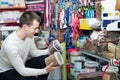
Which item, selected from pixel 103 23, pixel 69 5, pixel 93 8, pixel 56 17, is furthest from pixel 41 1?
pixel 103 23

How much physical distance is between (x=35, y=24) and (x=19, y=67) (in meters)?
0.43

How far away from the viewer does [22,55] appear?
276 centimetres

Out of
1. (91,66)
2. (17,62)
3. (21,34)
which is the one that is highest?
(21,34)

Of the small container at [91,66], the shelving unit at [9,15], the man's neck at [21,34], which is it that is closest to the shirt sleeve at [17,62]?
the man's neck at [21,34]

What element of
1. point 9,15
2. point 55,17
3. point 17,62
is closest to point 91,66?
point 17,62

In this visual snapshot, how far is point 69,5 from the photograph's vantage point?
12.8 ft

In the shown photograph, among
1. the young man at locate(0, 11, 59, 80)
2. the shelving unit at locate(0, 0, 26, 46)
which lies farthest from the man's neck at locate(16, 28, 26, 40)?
the shelving unit at locate(0, 0, 26, 46)

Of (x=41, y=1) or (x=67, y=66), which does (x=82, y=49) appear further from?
(x=41, y=1)

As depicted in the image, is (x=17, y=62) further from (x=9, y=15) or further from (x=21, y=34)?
(x=9, y=15)

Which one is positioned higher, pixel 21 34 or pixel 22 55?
pixel 21 34

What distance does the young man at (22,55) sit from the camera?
2.52 m

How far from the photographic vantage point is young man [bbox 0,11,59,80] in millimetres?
2520

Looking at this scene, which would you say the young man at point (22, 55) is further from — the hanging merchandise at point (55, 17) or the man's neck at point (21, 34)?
the hanging merchandise at point (55, 17)

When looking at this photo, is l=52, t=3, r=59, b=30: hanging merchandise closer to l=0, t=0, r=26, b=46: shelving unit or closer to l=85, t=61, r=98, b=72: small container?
l=0, t=0, r=26, b=46: shelving unit
